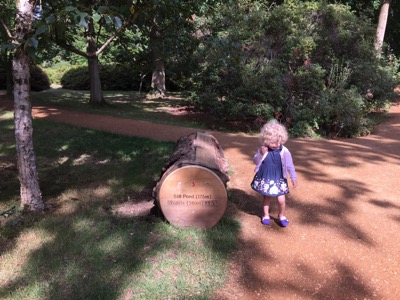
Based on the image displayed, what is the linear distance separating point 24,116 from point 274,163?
9.55 feet

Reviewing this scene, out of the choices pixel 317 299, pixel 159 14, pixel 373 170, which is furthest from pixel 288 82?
pixel 317 299

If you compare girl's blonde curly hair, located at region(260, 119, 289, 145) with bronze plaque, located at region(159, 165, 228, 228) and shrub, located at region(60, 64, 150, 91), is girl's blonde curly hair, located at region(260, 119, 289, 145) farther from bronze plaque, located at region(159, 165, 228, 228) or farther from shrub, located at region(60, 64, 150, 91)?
shrub, located at region(60, 64, 150, 91)

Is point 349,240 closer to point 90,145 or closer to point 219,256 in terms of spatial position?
point 219,256

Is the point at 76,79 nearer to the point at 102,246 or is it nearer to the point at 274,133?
the point at 102,246

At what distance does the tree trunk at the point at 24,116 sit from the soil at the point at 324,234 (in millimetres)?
2492

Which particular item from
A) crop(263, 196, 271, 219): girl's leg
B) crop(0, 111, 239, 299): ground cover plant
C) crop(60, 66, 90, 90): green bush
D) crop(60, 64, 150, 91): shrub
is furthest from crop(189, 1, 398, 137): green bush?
crop(60, 66, 90, 90): green bush

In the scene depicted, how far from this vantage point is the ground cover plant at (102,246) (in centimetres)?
304

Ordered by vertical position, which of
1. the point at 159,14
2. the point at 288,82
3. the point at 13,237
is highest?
the point at 159,14

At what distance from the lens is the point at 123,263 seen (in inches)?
131

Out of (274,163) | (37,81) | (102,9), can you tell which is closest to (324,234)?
(274,163)

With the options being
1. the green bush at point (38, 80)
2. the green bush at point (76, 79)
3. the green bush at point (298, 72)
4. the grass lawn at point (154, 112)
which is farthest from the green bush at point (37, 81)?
the green bush at point (298, 72)

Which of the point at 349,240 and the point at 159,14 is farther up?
the point at 159,14

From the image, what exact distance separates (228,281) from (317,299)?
2.53 ft

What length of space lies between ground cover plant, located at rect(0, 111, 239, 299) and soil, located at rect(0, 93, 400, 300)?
0.90 ft
